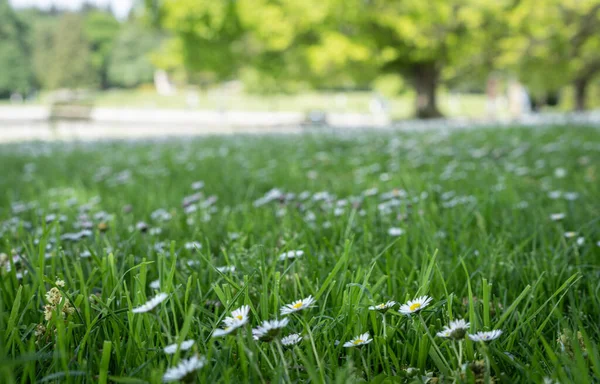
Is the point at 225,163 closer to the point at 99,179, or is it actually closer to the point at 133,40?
the point at 99,179

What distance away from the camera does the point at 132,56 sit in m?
77.6

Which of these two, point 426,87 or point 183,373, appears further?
point 426,87

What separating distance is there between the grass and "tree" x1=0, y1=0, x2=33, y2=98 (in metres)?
Result: 71.3

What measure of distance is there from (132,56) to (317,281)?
81.8 m

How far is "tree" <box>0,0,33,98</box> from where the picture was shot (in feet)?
216

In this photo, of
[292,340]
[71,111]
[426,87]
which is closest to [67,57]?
[71,111]

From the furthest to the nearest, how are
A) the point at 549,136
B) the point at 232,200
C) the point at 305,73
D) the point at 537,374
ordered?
the point at 305,73
the point at 549,136
the point at 232,200
the point at 537,374

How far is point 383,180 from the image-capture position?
3637mm

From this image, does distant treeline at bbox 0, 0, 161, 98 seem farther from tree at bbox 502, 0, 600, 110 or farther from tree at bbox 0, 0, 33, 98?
tree at bbox 502, 0, 600, 110

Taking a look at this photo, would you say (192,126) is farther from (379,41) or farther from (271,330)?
(271,330)

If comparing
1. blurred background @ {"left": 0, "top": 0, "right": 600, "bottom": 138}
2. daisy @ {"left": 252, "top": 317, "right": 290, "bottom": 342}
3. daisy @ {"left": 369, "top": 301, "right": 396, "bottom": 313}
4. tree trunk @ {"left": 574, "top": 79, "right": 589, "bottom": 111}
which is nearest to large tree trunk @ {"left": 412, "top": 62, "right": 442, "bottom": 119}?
blurred background @ {"left": 0, "top": 0, "right": 600, "bottom": 138}

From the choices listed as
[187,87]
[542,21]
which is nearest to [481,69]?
[542,21]

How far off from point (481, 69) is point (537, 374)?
70.1 feet

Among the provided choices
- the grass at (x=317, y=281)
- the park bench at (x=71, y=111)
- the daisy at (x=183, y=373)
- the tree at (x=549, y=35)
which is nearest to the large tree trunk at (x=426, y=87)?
the tree at (x=549, y=35)
